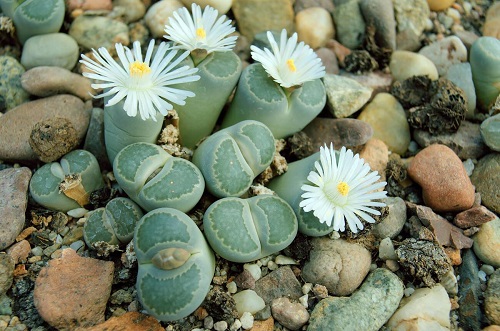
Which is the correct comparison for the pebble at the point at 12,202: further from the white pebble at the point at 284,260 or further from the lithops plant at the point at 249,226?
the white pebble at the point at 284,260

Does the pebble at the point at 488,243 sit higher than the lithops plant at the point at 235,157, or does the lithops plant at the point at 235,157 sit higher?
the lithops plant at the point at 235,157

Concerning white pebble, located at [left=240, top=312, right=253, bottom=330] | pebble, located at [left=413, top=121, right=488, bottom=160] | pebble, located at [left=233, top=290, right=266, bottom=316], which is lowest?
white pebble, located at [left=240, top=312, right=253, bottom=330]

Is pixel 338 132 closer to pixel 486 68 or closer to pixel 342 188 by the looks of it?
pixel 342 188

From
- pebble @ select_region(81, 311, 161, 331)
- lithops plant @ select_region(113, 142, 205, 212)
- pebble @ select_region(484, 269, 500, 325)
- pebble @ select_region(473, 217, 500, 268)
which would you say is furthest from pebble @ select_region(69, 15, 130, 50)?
pebble @ select_region(484, 269, 500, 325)

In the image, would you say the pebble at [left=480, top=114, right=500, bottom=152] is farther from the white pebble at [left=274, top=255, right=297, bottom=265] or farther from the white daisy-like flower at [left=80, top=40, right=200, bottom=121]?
the white daisy-like flower at [left=80, top=40, right=200, bottom=121]

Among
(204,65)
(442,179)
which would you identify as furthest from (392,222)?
(204,65)

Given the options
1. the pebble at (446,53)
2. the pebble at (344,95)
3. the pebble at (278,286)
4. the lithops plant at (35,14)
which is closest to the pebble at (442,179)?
the pebble at (344,95)

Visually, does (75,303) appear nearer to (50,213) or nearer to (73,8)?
(50,213)

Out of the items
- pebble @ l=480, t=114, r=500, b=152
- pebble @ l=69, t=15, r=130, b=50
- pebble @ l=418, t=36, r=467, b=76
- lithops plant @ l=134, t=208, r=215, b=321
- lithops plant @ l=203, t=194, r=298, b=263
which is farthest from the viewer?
pebble @ l=418, t=36, r=467, b=76
